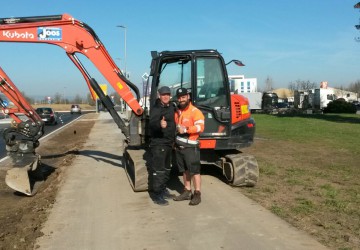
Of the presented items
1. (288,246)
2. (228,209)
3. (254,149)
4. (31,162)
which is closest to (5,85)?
(31,162)

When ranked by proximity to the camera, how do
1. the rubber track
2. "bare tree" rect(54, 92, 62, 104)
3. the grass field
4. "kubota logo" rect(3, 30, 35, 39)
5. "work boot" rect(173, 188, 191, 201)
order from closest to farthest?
the grass field → "work boot" rect(173, 188, 191, 201) → the rubber track → "kubota logo" rect(3, 30, 35, 39) → "bare tree" rect(54, 92, 62, 104)

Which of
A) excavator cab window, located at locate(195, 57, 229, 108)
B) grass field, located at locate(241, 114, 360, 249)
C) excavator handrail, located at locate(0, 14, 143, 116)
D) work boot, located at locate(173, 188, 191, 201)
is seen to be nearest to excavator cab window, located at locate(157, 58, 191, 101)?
excavator cab window, located at locate(195, 57, 229, 108)

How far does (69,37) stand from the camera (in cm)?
925

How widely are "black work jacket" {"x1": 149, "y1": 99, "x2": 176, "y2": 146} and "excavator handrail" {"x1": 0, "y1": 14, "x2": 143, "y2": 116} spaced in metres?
2.39

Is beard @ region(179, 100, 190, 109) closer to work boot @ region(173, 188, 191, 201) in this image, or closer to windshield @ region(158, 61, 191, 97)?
work boot @ region(173, 188, 191, 201)

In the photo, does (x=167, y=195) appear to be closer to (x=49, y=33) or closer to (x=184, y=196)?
(x=184, y=196)

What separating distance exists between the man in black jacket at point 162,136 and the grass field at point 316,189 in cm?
170

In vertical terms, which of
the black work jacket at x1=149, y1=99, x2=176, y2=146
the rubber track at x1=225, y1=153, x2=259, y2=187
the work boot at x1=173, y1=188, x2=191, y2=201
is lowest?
the work boot at x1=173, y1=188, x2=191, y2=201

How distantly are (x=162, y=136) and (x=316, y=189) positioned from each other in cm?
333

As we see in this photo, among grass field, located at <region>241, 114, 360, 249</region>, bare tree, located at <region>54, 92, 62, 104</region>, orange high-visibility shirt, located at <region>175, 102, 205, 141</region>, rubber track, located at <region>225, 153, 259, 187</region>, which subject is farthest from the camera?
bare tree, located at <region>54, 92, 62, 104</region>

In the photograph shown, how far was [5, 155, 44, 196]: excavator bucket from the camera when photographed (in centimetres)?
823

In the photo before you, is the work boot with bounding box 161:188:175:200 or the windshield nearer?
the work boot with bounding box 161:188:175:200

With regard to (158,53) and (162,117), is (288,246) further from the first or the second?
(158,53)

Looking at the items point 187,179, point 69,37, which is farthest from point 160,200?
point 69,37
